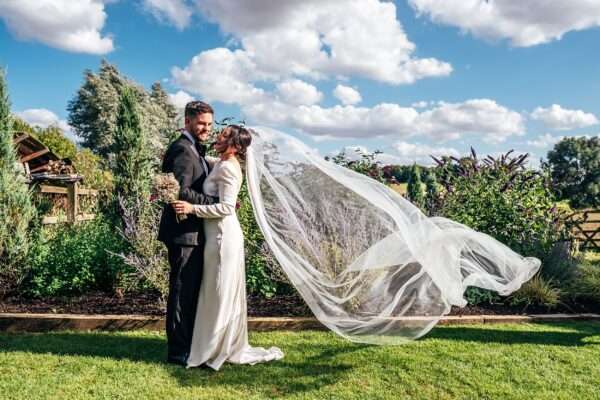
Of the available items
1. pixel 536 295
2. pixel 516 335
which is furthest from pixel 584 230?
pixel 516 335

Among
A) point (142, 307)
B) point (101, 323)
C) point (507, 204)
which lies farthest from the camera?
point (507, 204)

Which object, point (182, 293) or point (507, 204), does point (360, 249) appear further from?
point (507, 204)

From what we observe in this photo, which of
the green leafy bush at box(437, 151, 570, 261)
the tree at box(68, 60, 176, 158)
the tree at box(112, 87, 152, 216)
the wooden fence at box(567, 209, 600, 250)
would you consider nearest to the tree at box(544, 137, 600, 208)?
the wooden fence at box(567, 209, 600, 250)

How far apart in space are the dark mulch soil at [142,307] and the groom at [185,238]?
56.3 inches

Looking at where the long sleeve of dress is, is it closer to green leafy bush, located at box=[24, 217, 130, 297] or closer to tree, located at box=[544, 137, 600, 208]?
green leafy bush, located at box=[24, 217, 130, 297]

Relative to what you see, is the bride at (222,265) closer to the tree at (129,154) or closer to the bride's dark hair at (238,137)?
the bride's dark hair at (238,137)

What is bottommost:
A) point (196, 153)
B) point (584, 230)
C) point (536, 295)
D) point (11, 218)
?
point (536, 295)

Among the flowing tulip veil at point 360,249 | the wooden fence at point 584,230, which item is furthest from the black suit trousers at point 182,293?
the wooden fence at point 584,230

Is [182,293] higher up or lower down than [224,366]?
higher up

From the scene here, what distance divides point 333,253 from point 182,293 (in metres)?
1.45

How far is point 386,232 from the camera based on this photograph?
4.18 m

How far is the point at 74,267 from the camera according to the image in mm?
6359

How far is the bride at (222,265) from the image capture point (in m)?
4.03

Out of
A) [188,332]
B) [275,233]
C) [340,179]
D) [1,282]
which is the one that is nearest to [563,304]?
[340,179]
